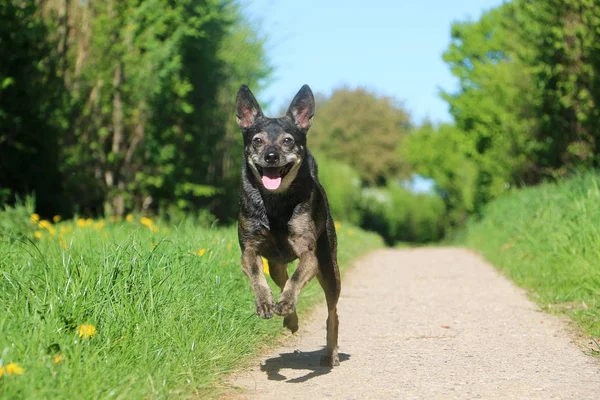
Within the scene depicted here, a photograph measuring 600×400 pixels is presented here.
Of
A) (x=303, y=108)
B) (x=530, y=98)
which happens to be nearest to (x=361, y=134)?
(x=530, y=98)

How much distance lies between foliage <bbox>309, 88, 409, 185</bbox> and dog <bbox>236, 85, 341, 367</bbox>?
180ft

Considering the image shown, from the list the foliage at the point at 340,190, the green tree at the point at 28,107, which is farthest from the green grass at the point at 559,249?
the foliage at the point at 340,190

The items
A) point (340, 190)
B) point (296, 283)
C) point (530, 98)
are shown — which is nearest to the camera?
point (296, 283)

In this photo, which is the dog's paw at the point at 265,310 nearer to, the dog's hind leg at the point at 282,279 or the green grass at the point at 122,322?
the green grass at the point at 122,322

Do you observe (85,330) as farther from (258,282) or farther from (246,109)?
(246,109)

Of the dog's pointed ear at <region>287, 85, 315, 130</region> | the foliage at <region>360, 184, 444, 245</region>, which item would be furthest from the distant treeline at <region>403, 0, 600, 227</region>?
the dog's pointed ear at <region>287, 85, 315, 130</region>

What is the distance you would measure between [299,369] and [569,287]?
14.8ft

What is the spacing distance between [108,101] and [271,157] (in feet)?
40.3

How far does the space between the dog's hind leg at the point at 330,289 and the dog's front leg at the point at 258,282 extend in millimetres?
592

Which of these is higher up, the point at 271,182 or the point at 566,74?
the point at 566,74

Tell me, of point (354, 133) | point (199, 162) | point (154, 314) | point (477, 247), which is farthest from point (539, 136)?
point (354, 133)

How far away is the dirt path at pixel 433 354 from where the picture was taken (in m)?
5.44

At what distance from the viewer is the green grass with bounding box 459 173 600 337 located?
29.2ft

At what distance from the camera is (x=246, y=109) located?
6668mm
